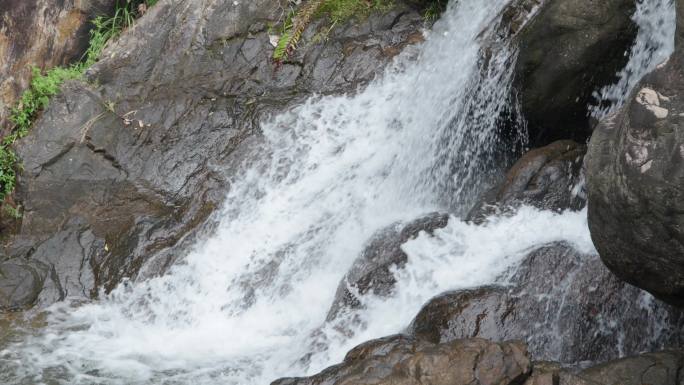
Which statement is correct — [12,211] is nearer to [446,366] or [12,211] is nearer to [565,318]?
[446,366]

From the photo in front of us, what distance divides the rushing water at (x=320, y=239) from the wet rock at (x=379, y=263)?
10 cm

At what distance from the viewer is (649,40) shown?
616cm

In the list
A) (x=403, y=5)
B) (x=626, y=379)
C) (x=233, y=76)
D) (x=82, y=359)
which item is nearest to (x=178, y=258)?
(x=82, y=359)

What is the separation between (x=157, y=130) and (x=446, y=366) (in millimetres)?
4578

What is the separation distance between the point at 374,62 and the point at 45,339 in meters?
3.98

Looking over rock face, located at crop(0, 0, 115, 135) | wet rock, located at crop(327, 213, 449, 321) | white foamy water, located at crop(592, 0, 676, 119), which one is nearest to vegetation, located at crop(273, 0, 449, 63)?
rock face, located at crop(0, 0, 115, 135)

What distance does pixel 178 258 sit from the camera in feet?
22.3

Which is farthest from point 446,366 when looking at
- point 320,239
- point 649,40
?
point 649,40

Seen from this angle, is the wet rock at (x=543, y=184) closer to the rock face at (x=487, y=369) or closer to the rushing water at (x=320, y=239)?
the rushing water at (x=320, y=239)

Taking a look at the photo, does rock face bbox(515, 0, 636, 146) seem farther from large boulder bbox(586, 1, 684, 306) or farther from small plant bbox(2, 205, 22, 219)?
small plant bbox(2, 205, 22, 219)

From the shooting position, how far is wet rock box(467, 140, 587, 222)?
5992 millimetres

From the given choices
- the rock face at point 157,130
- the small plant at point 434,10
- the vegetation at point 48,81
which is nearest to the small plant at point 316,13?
the rock face at point 157,130

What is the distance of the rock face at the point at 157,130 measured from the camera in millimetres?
6961

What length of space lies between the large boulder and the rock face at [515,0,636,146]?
85.0 inches
